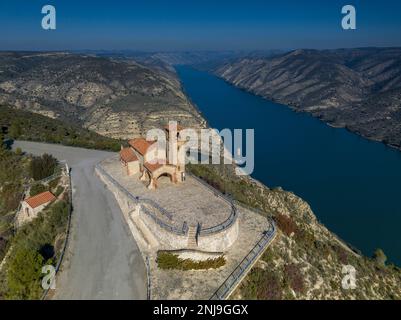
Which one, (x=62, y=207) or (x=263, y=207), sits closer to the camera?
(x=62, y=207)

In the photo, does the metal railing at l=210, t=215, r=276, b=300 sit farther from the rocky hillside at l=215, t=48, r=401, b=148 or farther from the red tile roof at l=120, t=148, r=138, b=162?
the rocky hillside at l=215, t=48, r=401, b=148

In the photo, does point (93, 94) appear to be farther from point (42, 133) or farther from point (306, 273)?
point (306, 273)

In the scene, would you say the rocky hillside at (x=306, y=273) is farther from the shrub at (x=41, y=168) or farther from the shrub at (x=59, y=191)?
the shrub at (x=41, y=168)

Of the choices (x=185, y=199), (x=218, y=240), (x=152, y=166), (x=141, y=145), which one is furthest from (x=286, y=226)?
(x=141, y=145)

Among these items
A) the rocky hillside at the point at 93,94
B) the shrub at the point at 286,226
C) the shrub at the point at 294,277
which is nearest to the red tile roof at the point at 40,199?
the shrub at the point at 286,226
